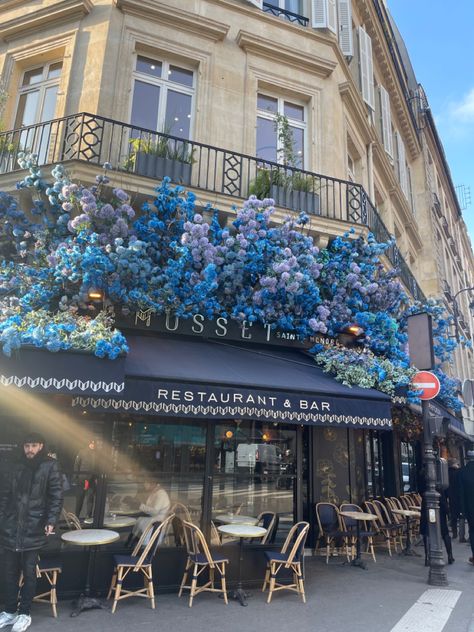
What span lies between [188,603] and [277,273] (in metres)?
4.59

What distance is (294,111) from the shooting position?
10055 mm

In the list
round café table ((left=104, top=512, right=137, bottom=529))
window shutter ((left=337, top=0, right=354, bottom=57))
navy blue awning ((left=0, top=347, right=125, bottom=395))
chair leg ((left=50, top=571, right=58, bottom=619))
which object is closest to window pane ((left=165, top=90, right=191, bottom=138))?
window shutter ((left=337, top=0, right=354, bottom=57))

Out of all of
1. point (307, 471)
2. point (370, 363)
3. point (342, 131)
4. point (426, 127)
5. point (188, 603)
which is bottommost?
point (188, 603)

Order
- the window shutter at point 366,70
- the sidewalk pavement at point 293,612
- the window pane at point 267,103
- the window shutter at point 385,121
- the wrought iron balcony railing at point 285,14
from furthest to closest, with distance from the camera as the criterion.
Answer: the window shutter at point 385,121 → the window shutter at point 366,70 → the wrought iron balcony railing at point 285,14 → the window pane at point 267,103 → the sidewalk pavement at point 293,612

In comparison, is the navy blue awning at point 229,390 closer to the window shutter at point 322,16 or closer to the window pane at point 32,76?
the window pane at point 32,76

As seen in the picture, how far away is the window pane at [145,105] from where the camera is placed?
28.2ft

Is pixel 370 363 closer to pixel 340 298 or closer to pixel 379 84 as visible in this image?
pixel 340 298

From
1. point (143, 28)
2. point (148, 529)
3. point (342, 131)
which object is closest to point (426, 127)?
point (342, 131)

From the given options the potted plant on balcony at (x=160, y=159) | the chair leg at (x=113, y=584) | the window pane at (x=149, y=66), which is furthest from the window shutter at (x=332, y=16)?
the chair leg at (x=113, y=584)

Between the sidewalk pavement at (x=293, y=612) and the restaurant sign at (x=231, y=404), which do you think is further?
the restaurant sign at (x=231, y=404)

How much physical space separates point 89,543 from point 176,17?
8783mm

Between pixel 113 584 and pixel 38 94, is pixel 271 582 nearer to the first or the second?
pixel 113 584

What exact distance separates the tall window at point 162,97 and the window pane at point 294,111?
2074 millimetres

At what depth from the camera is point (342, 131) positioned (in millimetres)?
10164
